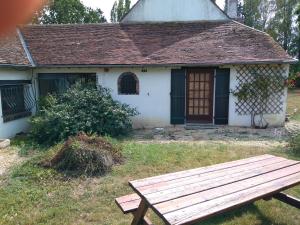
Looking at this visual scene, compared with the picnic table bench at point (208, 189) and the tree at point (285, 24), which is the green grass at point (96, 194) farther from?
the tree at point (285, 24)

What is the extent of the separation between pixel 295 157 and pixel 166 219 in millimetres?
5683

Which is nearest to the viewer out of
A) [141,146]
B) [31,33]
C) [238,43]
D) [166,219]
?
[166,219]

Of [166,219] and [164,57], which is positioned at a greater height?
[164,57]

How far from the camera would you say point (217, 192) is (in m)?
3.29

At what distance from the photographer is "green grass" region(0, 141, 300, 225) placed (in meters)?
4.29

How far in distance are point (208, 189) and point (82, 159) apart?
11.7ft

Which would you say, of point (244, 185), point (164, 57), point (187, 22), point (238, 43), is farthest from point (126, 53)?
point (244, 185)

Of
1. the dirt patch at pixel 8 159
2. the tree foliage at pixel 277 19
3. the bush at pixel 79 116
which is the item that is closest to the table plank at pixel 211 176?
the dirt patch at pixel 8 159

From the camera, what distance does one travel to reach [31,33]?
13633mm

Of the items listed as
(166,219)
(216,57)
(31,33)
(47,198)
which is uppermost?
(31,33)

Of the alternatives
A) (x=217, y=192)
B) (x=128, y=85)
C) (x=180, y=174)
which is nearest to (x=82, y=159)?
(x=180, y=174)

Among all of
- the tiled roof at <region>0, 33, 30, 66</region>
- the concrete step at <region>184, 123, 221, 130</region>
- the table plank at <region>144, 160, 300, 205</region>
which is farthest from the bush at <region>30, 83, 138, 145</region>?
the table plank at <region>144, 160, 300, 205</region>

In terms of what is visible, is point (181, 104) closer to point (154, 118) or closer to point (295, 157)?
point (154, 118)

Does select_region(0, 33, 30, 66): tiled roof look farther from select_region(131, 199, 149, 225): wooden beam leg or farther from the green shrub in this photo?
the green shrub
